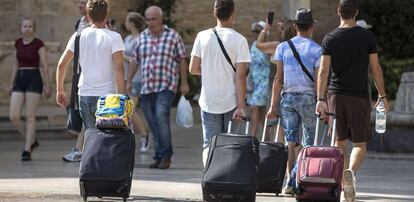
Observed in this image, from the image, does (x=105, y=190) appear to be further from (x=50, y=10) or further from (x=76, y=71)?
(x=50, y=10)

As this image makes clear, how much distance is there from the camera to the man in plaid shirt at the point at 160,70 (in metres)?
13.8

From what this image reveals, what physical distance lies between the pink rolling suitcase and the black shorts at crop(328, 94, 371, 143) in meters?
0.44

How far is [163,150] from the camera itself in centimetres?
1392

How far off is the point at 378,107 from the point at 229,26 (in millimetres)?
1537

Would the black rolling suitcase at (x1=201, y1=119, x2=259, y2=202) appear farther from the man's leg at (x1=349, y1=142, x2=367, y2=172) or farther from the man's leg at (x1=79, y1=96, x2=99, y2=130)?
the man's leg at (x1=79, y1=96, x2=99, y2=130)

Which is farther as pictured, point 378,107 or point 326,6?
point 326,6

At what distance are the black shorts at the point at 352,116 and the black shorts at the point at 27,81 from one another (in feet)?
17.9

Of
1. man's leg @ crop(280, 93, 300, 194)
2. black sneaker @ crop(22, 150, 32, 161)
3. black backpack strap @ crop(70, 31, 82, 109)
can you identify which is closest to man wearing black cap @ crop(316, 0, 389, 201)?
man's leg @ crop(280, 93, 300, 194)

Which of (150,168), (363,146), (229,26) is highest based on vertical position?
(229,26)

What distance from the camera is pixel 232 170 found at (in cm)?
1000

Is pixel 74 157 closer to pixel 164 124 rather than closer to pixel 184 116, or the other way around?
pixel 164 124

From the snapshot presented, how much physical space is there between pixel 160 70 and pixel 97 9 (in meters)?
2.95

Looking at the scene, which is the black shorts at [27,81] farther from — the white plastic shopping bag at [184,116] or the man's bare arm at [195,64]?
the man's bare arm at [195,64]

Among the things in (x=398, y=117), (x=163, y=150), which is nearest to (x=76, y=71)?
(x=163, y=150)
